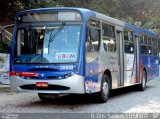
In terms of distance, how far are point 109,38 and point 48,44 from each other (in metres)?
2.95

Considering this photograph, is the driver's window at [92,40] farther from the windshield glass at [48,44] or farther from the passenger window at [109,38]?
the passenger window at [109,38]

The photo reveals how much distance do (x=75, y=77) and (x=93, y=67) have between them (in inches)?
42.3

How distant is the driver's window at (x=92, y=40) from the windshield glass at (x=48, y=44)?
431 millimetres

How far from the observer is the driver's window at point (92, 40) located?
39.0 feet

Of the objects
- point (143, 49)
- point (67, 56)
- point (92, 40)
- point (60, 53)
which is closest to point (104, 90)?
point (92, 40)

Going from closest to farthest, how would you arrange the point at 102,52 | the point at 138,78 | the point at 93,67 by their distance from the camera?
the point at 93,67 < the point at 102,52 < the point at 138,78

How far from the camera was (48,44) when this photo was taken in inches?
460

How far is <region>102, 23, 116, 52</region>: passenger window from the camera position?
1343 centimetres

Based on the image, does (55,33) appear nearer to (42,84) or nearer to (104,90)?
(42,84)

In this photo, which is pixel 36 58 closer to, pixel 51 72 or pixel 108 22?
pixel 51 72

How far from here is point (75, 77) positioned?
1129 cm

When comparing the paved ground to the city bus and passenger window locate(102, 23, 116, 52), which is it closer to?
the city bus

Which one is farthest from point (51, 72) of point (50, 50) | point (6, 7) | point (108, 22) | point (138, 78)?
point (6, 7)

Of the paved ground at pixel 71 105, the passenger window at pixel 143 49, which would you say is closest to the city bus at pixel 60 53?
the paved ground at pixel 71 105
